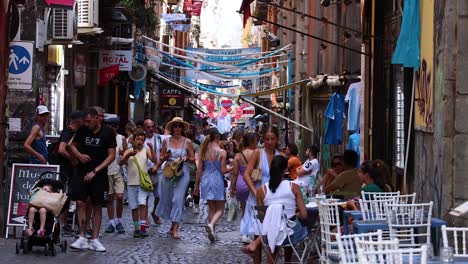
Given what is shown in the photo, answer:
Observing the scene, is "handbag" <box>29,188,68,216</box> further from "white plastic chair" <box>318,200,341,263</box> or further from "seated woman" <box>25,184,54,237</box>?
"white plastic chair" <box>318,200,341,263</box>

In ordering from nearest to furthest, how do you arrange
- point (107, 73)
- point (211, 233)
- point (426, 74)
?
point (426, 74) < point (211, 233) < point (107, 73)

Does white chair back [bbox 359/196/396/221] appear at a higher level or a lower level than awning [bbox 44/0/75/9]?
lower

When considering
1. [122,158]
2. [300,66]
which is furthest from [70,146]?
[300,66]

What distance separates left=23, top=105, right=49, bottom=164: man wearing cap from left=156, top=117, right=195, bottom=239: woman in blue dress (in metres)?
2.10

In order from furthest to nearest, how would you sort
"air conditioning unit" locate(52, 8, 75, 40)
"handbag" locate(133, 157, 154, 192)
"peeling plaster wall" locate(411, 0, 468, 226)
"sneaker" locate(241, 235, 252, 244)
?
1. "air conditioning unit" locate(52, 8, 75, 40)
2. "handbag" locate(133, 157, 154, 192)
3. "sneaker" locate(241, 235, 252, 244)
4. "peeling plaster wall" locate(411, 0, 468, 226)

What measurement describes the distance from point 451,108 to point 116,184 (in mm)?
6903

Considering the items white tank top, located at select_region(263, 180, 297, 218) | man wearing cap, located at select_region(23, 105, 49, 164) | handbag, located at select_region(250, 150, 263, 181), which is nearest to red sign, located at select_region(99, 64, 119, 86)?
man wearing cap, located at select_region(23, 105, 49, 164)

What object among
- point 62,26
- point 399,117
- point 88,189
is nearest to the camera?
point 88,189

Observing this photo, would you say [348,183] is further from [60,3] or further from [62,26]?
[62,26]

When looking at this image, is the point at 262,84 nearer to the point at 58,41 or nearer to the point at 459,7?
the point at 58,41

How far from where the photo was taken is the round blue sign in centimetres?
1602

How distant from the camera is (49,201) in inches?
526

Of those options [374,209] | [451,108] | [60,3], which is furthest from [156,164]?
[451,108]

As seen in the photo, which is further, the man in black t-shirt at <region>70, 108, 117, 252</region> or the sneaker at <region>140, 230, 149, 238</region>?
the sneaker at <region>140, 230, 149, 238</region>
